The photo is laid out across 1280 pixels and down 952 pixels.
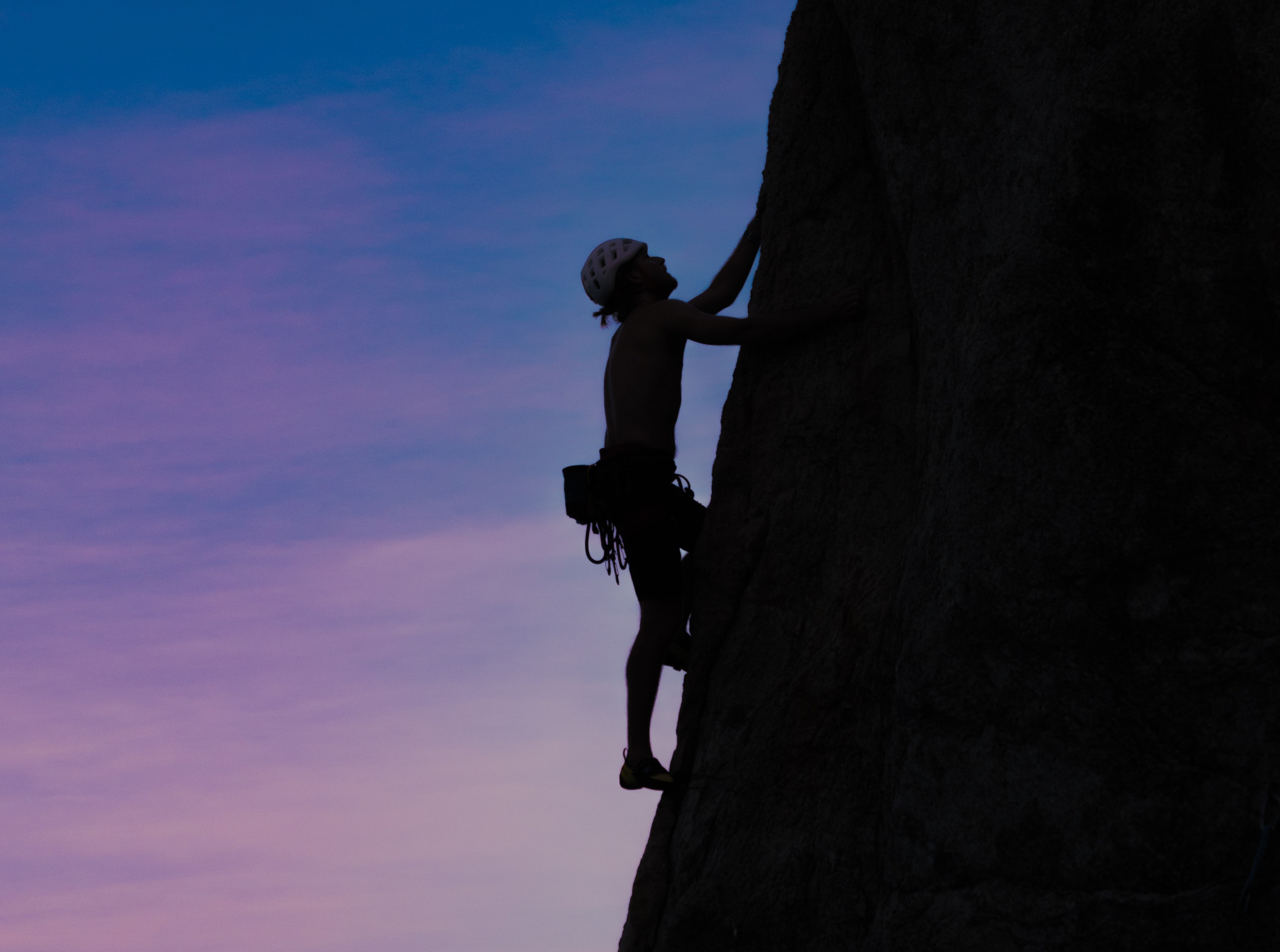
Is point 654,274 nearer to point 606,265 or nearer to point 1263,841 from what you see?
point 606,265

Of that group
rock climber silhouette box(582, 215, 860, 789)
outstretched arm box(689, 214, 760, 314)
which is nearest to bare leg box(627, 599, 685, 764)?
rock climber silhouette box(582, 215, 860, 789)

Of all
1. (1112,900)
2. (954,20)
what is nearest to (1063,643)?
(1112,900)

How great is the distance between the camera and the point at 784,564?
6.93m

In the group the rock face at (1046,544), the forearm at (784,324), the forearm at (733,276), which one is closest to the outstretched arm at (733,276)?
the forearm at (733,276)

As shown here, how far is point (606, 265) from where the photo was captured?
7676 mm

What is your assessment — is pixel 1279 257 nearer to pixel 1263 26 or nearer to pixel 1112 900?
pixel 1263 26

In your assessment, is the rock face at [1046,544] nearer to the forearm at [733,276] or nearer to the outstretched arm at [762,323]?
the outstretched arm at [762,323]

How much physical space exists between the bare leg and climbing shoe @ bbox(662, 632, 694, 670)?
0.14 m

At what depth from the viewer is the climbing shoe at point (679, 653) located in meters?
7.43

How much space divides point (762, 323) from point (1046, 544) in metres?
2.36

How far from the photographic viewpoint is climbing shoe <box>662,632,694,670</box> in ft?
24.4

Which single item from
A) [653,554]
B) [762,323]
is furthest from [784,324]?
[653,554]

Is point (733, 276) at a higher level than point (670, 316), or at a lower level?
higher

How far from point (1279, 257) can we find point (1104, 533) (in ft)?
4.23
